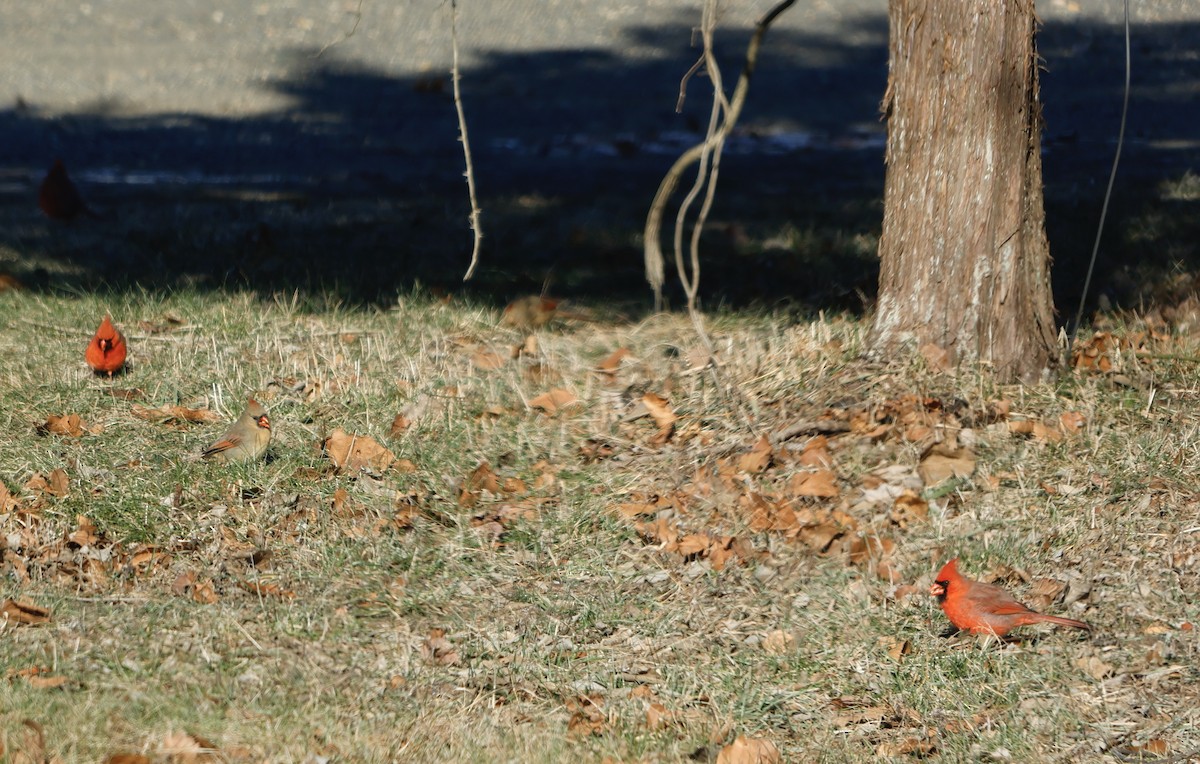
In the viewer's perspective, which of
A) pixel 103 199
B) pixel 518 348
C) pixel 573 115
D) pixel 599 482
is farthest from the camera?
pixel 573 115

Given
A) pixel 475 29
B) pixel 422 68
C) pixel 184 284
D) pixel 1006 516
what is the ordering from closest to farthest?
pixel 1006 516
pixel 184 284
pixel 422 68
pixel 475 29

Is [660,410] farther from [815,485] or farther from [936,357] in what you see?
[936,357]

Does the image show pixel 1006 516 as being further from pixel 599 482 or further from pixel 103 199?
pixel 103 199

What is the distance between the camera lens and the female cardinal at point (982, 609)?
418 cm

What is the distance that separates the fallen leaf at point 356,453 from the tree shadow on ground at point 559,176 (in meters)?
1.97

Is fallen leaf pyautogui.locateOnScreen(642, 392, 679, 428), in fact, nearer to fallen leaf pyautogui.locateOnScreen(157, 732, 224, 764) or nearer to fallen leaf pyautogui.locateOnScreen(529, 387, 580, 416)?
fallen leaf pyautogui.locateOnScreen(529, 387, 580, 416)

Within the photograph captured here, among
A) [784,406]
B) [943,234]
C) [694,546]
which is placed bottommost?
[694,546]

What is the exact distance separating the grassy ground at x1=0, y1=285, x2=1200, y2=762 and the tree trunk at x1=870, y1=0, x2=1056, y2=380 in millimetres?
239

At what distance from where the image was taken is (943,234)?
5453 mm

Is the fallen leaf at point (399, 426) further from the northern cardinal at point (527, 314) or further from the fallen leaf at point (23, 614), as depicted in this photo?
the fallen leaf at point (23, 614)

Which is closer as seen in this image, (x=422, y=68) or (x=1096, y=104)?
(x=1096, y=104)

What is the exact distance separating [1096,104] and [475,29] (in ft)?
22.7

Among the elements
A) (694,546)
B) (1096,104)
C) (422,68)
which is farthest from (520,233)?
(1096,104)

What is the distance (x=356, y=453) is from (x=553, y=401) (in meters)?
1.00
